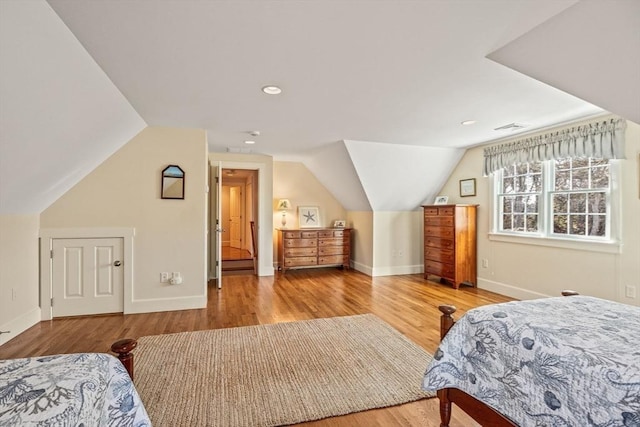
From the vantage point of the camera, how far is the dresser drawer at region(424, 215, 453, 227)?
477 centimetres

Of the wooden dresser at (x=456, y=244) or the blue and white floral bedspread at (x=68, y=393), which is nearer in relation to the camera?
the blue and white floral bedspread at (x=68, y=393)

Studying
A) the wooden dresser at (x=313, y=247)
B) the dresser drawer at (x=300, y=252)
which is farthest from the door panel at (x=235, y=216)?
the dresser drawer at (x=300, y=252)

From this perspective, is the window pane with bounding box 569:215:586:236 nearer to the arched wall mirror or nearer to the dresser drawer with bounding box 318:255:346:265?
the dresser drawer with bounding box 318:255:346:265

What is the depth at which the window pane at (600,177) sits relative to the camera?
10.7 feet

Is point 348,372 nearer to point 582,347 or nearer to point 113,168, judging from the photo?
point 582,347

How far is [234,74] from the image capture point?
2.26m

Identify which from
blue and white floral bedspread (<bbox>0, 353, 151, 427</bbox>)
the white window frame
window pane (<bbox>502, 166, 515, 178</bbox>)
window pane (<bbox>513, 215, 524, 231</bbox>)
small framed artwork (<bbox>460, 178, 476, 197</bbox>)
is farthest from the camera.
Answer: small framed artwork (<bbox>460, 178, 476, 197</bbox>)

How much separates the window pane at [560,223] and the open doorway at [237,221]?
16.0 ft

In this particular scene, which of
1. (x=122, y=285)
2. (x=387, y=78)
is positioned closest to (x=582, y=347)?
(x=387, y=78)

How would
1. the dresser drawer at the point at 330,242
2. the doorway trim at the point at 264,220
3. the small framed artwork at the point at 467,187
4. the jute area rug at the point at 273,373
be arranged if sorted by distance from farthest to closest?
the dresser drawer at the point at 330,242
the doorway trim at the point at 264,220
the small framed artwork at the point at 467,187
the jute area rug at the point at 273,373

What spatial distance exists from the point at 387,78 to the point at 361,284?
3392 mm

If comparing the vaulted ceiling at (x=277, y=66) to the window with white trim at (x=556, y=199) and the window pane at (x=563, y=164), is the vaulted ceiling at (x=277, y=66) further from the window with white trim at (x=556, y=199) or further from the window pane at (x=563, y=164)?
the window with white trim at (x=556, y=199)

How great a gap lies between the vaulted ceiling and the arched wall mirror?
21.1 inches

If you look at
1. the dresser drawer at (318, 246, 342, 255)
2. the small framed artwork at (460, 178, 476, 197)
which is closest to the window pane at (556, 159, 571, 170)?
the small framed artwork at (460, 178, 476, 197)
